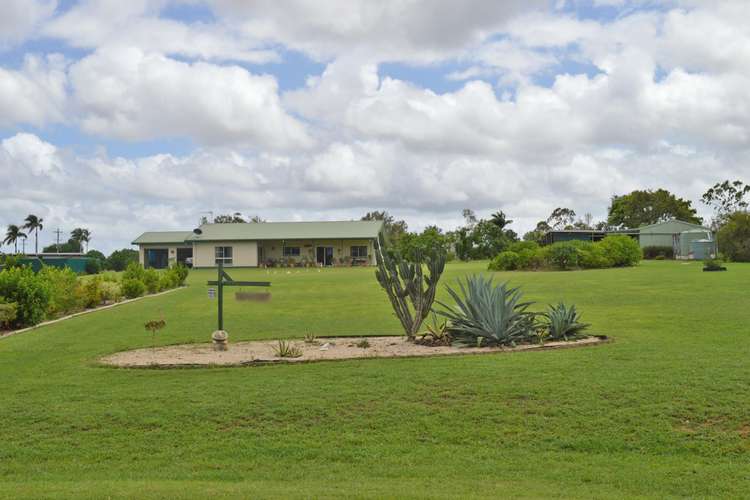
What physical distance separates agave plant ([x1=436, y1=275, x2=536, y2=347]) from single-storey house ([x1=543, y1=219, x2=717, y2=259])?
39383mm

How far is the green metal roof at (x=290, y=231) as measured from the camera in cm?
5950

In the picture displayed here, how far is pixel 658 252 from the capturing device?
5634 centimetres

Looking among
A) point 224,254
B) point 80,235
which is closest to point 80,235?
point 80,235

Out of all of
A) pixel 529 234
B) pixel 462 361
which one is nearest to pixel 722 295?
pixel 462 361

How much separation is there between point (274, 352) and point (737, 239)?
4118 centimetres

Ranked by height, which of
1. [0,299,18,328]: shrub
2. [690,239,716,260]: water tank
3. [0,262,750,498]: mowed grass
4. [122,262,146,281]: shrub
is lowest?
[0,262,750,498]: mowed grass

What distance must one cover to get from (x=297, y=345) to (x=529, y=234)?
68.5 meters

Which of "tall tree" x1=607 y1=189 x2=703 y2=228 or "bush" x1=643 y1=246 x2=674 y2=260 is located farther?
"tall tree" x1=607 y1=189 x2=703 y2=228

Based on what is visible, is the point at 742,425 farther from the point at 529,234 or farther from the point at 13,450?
the point at 529,234

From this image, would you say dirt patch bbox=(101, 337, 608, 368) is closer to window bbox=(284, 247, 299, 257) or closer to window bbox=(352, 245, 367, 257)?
window bbox=(352, 245, 367, 257)

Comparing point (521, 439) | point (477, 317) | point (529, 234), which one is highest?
point (529, 234)

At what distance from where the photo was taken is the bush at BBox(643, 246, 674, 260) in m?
55.4

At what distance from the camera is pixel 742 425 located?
7469 millimetres

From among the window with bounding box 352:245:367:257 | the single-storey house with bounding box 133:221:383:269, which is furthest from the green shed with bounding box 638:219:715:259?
the window with bounding box 352:245:367:257
